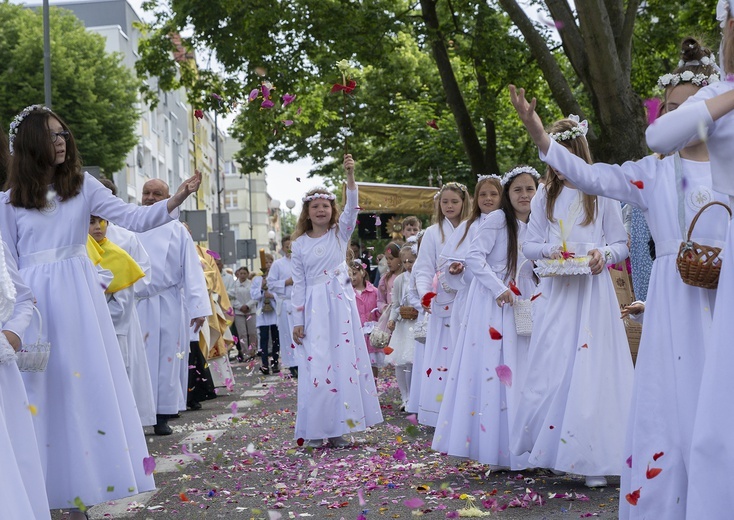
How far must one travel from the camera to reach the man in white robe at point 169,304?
11.4 metres

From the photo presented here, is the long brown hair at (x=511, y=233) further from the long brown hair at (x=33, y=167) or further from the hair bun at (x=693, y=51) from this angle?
the long brown hair at (x=33, y=167)

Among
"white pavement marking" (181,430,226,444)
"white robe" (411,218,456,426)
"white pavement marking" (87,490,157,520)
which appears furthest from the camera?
"white robe" (411,218,456,426)

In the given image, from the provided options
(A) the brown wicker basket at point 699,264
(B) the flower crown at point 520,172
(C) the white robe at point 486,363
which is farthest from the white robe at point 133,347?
(A) the brown wicker basket at point 699,264

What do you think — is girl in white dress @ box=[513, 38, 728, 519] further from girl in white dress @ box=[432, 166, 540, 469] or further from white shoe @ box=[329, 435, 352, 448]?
white shoe @ box=[329, 435, 352, 448]

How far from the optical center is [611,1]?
625 inches

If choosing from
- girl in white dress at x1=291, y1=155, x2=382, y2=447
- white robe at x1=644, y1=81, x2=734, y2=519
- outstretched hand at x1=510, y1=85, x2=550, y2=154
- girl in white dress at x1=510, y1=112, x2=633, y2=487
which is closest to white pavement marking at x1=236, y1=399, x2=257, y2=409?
girl in white dress at x1=291, y1=155, x2=382, y2=447

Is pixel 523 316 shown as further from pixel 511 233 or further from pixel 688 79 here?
pixel 688 79

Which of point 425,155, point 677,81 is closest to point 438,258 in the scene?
point 677,81

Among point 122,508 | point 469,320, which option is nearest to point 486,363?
point 469,320

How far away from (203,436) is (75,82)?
3380 centimetres

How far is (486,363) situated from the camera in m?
8.13

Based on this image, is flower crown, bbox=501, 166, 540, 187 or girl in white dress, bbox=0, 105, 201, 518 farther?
flower crown, bbox=501, 166, 540, 187

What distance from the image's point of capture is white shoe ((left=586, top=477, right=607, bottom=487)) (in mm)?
6949

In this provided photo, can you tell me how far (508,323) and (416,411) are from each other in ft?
13.6
